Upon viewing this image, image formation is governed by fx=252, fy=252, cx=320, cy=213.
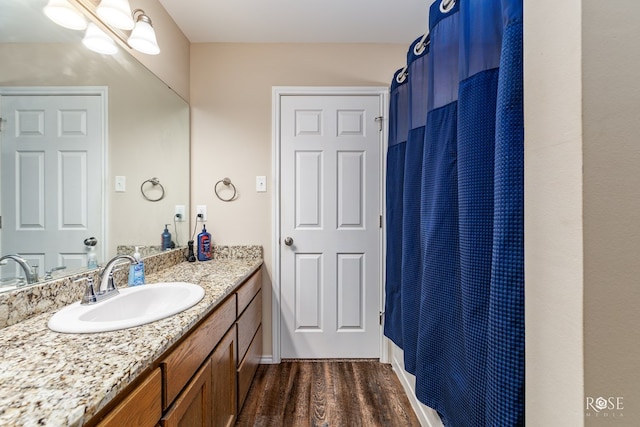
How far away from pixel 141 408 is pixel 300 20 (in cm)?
212

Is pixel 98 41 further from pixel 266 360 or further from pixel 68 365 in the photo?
pixel 266 360

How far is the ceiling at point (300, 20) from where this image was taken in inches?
62.3

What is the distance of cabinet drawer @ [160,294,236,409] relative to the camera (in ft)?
2.43

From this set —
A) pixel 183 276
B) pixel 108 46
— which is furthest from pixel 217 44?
pixel 183 276

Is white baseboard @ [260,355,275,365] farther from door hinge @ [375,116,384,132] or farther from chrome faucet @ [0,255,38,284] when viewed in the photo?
door hinge @ [375,116,384,132]

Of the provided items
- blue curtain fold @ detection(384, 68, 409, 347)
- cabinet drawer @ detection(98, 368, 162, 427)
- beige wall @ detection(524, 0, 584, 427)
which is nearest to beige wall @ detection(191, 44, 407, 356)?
blue curtain fold @ detection(384, 68, 409, 347)

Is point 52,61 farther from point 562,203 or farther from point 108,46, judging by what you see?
point 562,203

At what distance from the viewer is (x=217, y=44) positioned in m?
1.94

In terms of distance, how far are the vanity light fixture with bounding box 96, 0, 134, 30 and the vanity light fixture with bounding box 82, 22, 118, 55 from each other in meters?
0.06

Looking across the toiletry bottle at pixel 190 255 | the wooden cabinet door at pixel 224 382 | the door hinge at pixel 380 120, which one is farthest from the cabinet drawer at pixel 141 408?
the door hinge at pixel 380 120

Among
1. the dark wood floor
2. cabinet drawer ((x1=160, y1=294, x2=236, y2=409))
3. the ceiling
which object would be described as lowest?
the dark wood floor

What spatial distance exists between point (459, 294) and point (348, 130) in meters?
1.41

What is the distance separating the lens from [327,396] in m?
1.58

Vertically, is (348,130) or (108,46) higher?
(108,46)
